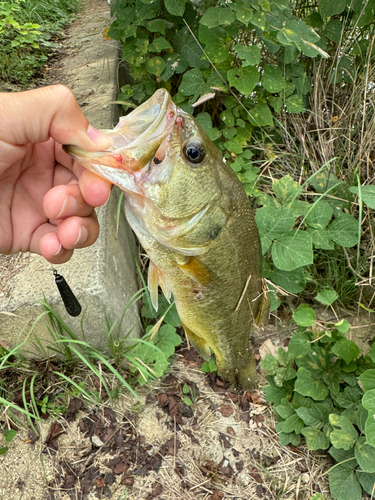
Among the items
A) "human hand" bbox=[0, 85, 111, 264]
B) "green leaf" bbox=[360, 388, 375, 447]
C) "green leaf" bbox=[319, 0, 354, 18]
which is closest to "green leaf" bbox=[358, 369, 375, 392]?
"green leaf" bbox=[360, 388, 375, 447]

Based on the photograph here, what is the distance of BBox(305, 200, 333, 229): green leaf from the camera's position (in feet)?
7.37

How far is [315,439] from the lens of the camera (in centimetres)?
223

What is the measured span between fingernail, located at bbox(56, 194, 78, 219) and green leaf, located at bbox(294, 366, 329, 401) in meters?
1.61

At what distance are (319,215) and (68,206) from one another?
4.66ft

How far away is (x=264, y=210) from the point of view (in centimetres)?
210

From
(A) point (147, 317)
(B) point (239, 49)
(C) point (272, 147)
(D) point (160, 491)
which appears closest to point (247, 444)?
(D) point (160, 491)

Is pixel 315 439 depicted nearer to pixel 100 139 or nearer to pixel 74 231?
pixel 74 231

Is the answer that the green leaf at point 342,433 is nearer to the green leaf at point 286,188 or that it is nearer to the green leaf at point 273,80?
the green leaf at point 286,188

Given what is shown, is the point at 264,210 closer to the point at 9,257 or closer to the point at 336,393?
the point at 336,393

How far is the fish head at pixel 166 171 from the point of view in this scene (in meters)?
1.22

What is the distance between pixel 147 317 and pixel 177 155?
158 cm

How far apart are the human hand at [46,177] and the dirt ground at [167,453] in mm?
684

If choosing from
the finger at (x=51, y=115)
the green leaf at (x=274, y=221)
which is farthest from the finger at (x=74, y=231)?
the green leaf at (x=274, y=221)

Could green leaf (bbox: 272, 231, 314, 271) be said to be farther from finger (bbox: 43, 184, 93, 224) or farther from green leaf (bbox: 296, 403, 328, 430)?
finger (bbox: 43, 184, 93, 224)
